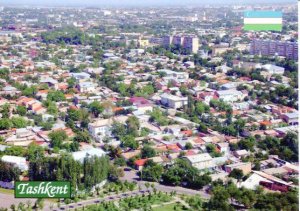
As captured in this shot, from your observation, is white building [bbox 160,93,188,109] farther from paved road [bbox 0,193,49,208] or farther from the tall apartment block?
the tall apartment block

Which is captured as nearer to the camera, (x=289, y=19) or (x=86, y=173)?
(x=86, y=173)

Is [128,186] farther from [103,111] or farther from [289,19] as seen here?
[289,19]

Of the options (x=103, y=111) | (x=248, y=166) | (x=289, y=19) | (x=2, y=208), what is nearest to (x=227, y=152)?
(x=248, y=166)

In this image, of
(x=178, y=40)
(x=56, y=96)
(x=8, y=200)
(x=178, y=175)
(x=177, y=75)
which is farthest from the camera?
(x=178, y=40)

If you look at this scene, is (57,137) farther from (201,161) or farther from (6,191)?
(201,161)

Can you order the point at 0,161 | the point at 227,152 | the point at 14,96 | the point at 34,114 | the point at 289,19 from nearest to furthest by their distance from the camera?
1. the point at 0,161
2. the point at 227,152
3. the point at 34,114
4. the point at 14,96
5. the point at 289,19

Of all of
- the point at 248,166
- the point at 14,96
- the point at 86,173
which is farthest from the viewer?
the point at 14,96

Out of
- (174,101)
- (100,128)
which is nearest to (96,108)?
(100,128)
